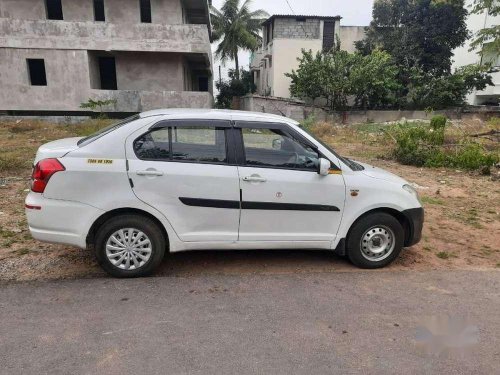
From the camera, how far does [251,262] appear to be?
4.48m

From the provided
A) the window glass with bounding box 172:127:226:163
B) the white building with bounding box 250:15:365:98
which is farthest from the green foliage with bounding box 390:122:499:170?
the white building with bounding box 250:15:365:98

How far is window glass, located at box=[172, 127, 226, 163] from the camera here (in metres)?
3.94

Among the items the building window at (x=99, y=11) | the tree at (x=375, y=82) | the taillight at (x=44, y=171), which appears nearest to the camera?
the taillight at (x=44, y=171)

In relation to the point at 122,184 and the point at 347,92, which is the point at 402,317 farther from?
the point at 347,92

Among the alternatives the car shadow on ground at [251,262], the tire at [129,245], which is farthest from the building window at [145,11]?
the tire at [129,245]

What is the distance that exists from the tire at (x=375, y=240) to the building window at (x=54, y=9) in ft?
69.3

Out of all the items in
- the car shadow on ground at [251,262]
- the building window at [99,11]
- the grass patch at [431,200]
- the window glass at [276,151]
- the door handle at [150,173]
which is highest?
the building window at [99,11]

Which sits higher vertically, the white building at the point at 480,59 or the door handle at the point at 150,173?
the white building at the point at 480,59

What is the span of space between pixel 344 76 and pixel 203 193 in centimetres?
2182

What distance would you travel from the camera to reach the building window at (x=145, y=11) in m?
20.3

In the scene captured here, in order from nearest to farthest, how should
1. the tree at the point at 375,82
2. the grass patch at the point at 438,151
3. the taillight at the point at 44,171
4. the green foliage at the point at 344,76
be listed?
the taillight at the point at 44,171, the grass patch at the point at 438,151, the tree at the point at 375,82, the green foliage at the point at 344,76

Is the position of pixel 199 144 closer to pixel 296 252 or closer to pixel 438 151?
pixel 296 252

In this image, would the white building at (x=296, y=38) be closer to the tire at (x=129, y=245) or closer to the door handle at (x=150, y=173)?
the door handle at (x=150, y=173)

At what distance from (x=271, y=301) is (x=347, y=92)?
22.5m
